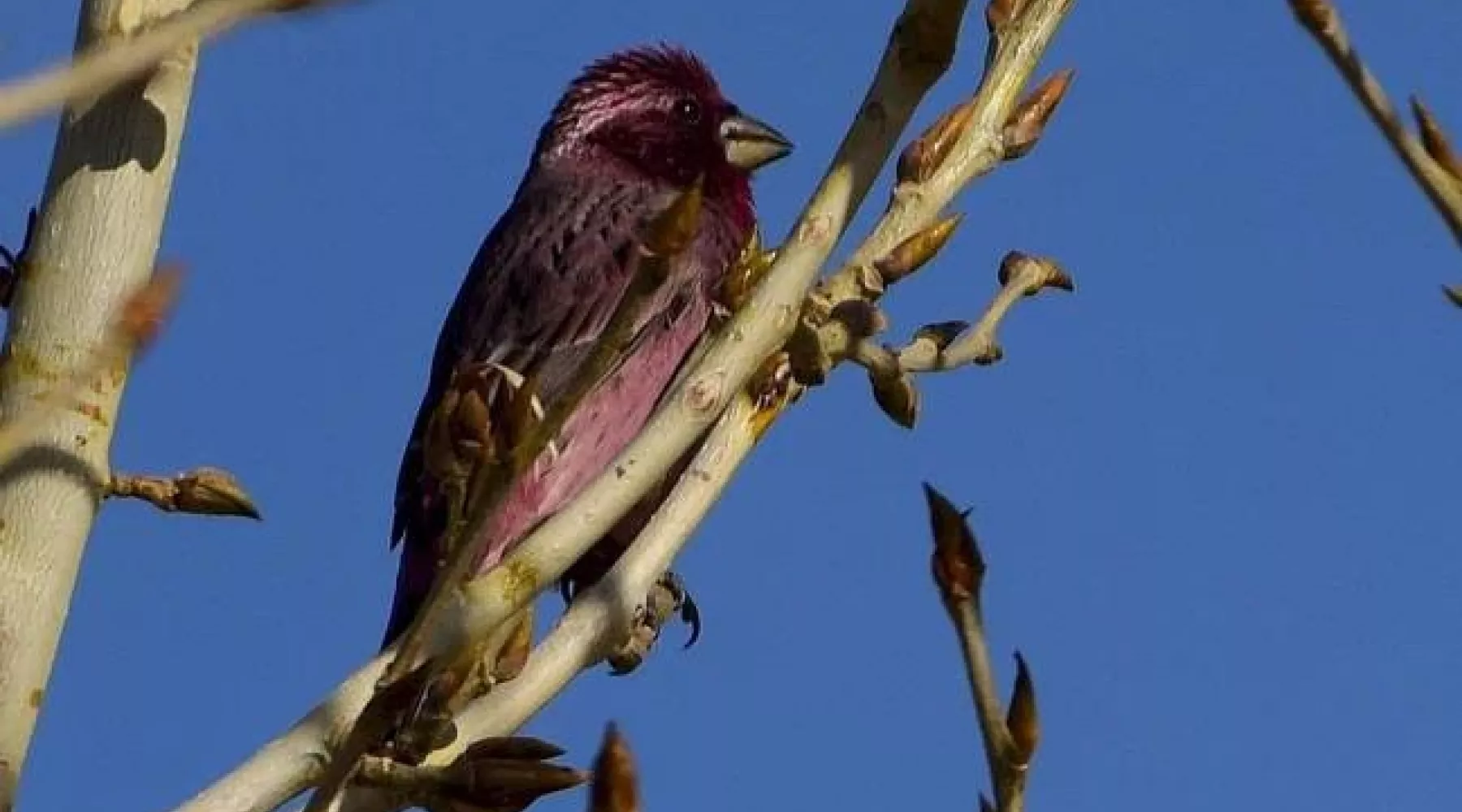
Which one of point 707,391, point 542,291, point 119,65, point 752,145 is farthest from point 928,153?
point 752,145

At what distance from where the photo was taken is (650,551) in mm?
4781

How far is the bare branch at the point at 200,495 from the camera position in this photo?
5199 millimetres

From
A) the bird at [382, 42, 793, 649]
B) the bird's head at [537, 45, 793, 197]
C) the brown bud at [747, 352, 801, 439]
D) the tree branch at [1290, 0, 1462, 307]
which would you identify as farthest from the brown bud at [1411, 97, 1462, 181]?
the bird's head at [537, 45, 793, 197]

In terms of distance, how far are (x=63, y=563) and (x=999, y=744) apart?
2007 millimetres

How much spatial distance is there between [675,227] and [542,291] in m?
6.00

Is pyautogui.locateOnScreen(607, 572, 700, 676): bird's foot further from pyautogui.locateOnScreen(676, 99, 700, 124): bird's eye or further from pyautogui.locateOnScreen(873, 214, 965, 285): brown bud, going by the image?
pyautogui.locateOnScreen(676, 99, 700, 124): bird's eye

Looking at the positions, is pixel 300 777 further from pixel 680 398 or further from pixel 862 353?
pixel 862 353

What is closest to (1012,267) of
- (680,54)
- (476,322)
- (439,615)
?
(439,615)

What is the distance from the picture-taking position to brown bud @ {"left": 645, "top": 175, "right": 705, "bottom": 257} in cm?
380

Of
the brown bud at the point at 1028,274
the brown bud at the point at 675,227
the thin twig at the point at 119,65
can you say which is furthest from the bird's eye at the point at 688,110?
the thin twig at the point at 119,65

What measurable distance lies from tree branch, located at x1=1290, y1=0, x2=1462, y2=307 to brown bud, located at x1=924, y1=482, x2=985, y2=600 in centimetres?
73

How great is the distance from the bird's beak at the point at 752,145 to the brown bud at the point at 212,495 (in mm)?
5746

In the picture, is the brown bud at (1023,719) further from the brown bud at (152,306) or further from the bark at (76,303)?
the bark at (76,303)

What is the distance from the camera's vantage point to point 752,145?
10.9 meters
